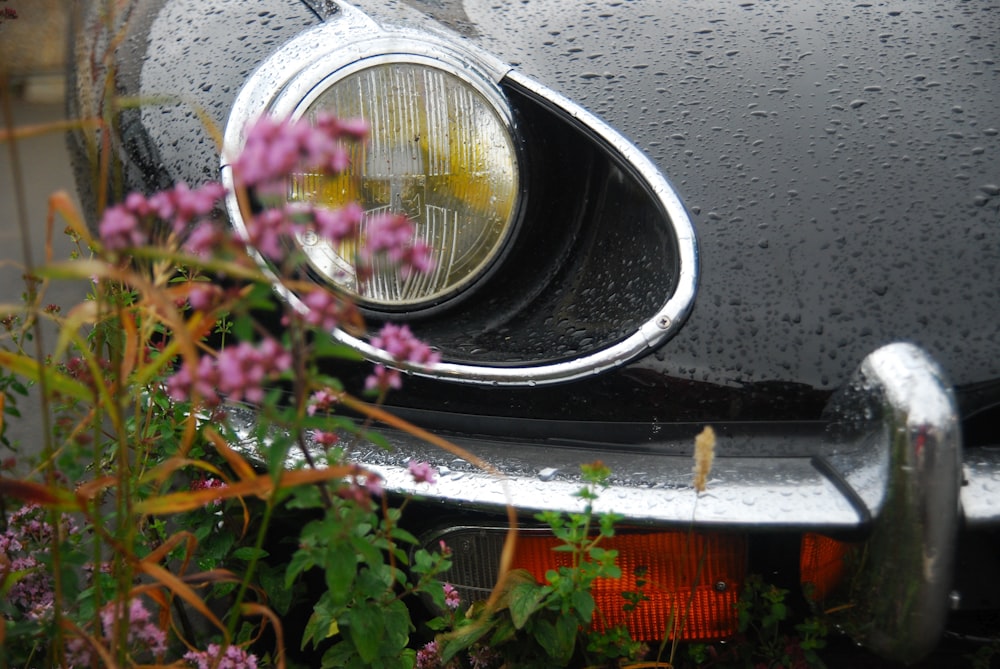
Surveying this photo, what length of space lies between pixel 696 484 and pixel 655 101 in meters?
0.58

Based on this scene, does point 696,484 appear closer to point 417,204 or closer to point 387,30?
point 417,204

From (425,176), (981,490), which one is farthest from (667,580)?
(425,176)

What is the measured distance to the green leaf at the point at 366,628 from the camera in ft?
3.63

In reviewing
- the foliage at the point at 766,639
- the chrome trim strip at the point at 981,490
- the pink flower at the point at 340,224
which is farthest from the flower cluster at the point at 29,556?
the chrome trim strip at the point at 981,490

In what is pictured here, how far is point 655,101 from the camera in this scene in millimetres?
1342

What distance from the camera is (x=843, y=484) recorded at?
110 cm

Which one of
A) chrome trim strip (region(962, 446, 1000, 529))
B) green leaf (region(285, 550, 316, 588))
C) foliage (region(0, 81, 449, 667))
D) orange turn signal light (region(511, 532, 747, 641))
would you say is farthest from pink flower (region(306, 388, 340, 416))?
chrome trim strip (region(962, 446, 1000, 529))

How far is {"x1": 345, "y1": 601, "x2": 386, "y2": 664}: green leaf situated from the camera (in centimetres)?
111

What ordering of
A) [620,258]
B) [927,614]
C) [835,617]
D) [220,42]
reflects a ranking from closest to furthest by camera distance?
[927,614] < [835,617] < [620,258] < [220,42]

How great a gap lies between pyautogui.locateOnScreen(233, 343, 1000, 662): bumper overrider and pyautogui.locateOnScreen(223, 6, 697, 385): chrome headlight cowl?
15 cm

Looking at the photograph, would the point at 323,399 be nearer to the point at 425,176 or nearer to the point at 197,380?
the point at 197,380

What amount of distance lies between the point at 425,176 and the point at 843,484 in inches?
27.0

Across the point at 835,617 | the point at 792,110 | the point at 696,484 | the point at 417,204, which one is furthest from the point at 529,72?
the point at 835,617

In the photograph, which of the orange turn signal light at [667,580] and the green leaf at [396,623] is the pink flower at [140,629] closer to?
the green leaf at [396,623]
